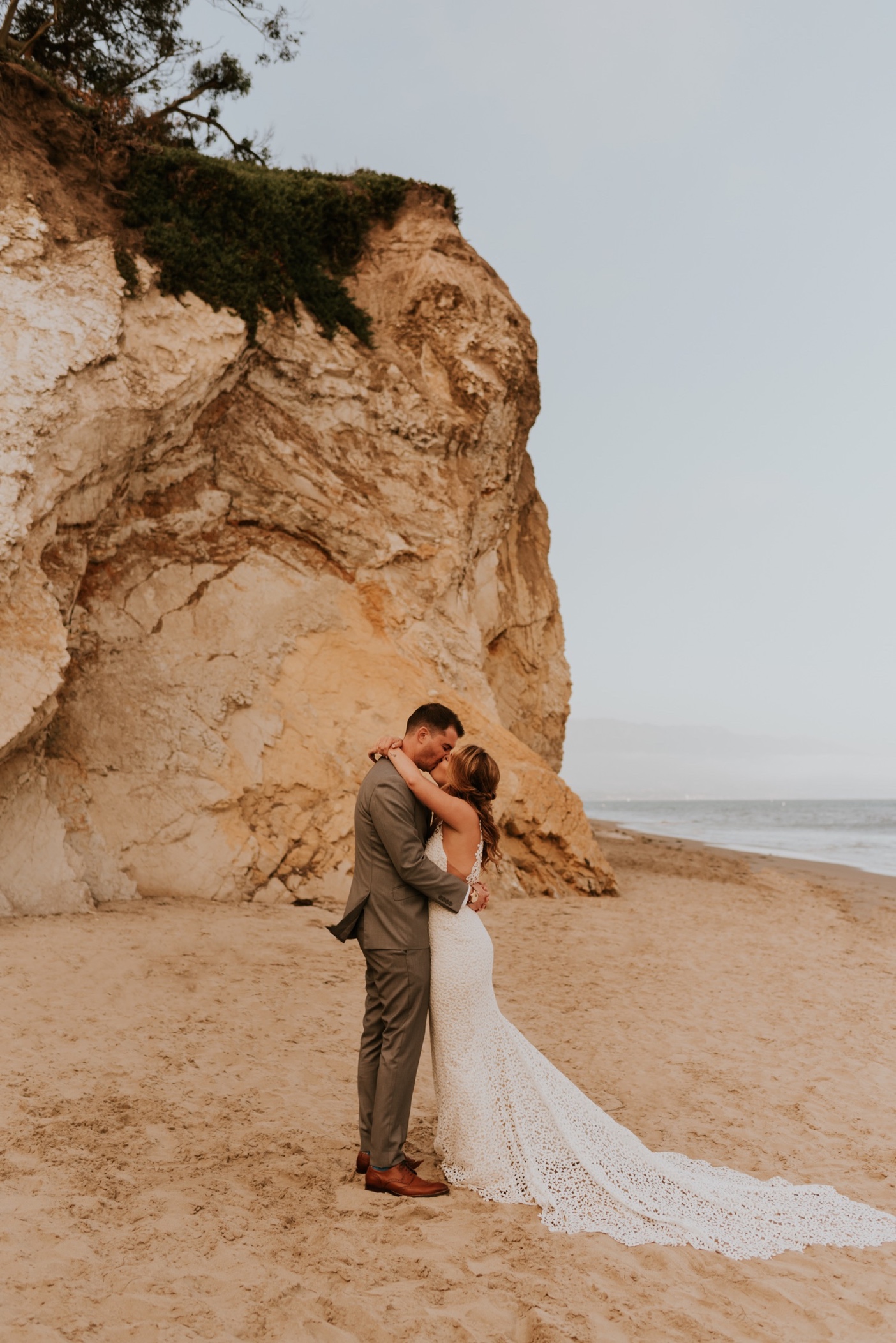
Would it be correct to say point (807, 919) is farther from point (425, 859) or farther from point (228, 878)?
point (425, 859)

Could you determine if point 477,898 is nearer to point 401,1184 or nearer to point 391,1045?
point 391,1045

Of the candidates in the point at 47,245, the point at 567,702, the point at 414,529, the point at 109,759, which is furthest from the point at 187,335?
the point at 567,702

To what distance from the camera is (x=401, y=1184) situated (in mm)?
4023

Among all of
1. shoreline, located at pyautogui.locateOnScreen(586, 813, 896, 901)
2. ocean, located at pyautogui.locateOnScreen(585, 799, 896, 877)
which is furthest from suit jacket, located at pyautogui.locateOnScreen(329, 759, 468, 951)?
ocean, located at pyautogui.locateOnScreen(585, 799, 896, 877)

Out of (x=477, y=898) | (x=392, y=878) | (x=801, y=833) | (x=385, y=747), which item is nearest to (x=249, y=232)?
(x=385, y=747)

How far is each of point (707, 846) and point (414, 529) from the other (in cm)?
1623

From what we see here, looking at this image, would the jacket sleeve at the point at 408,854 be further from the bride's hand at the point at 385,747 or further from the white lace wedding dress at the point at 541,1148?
the bride's hand at the point at 385,747

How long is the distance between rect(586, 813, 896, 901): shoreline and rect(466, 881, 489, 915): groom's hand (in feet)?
44.8

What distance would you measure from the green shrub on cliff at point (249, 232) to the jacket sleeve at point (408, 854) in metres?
9.20

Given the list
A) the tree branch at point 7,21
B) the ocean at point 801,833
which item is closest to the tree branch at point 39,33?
the tree branch at point 7,21

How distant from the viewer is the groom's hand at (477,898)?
14.0ft

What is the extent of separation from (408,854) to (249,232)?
429 inches

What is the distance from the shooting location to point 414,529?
512 inches

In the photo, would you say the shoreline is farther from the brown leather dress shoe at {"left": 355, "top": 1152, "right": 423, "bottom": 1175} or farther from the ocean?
the brown leather dress shoe at {"left": 355, "top": 1152, "right": 423, "bottom": 1175}
